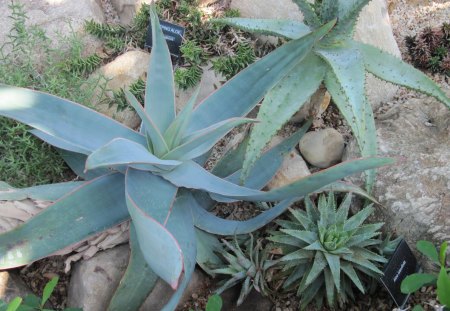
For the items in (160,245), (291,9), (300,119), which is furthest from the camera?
(291,9)

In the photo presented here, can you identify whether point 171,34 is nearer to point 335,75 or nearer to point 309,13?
point 309,13

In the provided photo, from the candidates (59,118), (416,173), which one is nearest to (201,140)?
(59,118)

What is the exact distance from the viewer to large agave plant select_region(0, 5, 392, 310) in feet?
5.09

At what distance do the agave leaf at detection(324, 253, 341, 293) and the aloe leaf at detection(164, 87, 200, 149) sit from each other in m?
0.64

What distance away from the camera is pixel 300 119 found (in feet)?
7.61

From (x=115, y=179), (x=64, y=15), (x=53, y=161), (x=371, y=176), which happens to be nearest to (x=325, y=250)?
(x=371, y=176)

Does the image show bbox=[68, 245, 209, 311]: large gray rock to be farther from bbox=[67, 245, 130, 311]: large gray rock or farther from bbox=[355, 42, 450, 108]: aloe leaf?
bbox=[355, 42, 450, 108]: aloe leaf

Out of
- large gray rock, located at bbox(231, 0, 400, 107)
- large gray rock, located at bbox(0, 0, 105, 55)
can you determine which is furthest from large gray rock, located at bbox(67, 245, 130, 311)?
large gray rock, located at bbox(231, 0, 400, 107)

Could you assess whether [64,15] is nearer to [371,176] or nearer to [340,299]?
[371,176]

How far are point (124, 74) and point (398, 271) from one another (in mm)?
1503

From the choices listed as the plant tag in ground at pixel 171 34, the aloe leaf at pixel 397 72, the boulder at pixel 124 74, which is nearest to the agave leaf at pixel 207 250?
the boulder at pixel 124 74

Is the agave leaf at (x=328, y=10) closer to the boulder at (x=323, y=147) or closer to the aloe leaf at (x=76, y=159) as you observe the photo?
the boulder at (x=323, y=147)

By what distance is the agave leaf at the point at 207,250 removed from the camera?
1862 mm

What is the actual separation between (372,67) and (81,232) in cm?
124
